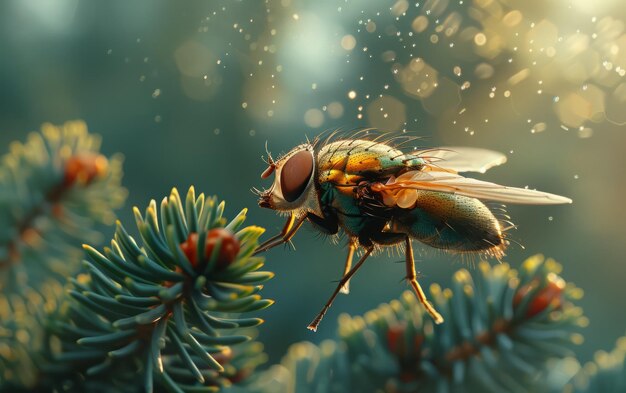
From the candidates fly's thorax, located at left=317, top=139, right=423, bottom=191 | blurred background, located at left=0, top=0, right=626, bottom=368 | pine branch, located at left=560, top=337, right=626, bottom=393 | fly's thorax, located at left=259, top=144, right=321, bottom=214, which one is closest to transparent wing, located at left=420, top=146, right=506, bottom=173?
fly's thorax, located at left=317, top=139, right=423, bottom=191

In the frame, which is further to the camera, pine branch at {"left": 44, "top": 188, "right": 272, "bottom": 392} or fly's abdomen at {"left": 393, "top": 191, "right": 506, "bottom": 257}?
fly's abdomen at {"left": 393, "top": 191, "right": 506, "bottom": 257}

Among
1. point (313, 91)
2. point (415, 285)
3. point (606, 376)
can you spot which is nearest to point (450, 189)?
point (415, 285)

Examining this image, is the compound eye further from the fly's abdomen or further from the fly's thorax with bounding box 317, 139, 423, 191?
the fly's abdomen

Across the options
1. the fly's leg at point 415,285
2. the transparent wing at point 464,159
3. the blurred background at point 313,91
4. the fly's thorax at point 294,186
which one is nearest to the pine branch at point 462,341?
the fly's leg at point 415,285

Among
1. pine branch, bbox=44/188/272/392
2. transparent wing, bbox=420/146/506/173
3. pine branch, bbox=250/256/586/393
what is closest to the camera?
pine branch, bbox=44/188/272/392

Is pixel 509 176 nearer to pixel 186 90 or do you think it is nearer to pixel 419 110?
pixel 419 110

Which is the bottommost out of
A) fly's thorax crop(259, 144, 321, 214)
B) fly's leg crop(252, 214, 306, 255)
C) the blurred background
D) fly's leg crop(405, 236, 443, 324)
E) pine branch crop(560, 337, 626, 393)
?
pine branch crop(560, 337, 626, 393)

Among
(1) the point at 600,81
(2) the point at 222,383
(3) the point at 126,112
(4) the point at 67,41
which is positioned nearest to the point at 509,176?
(1) the point at 600,81
